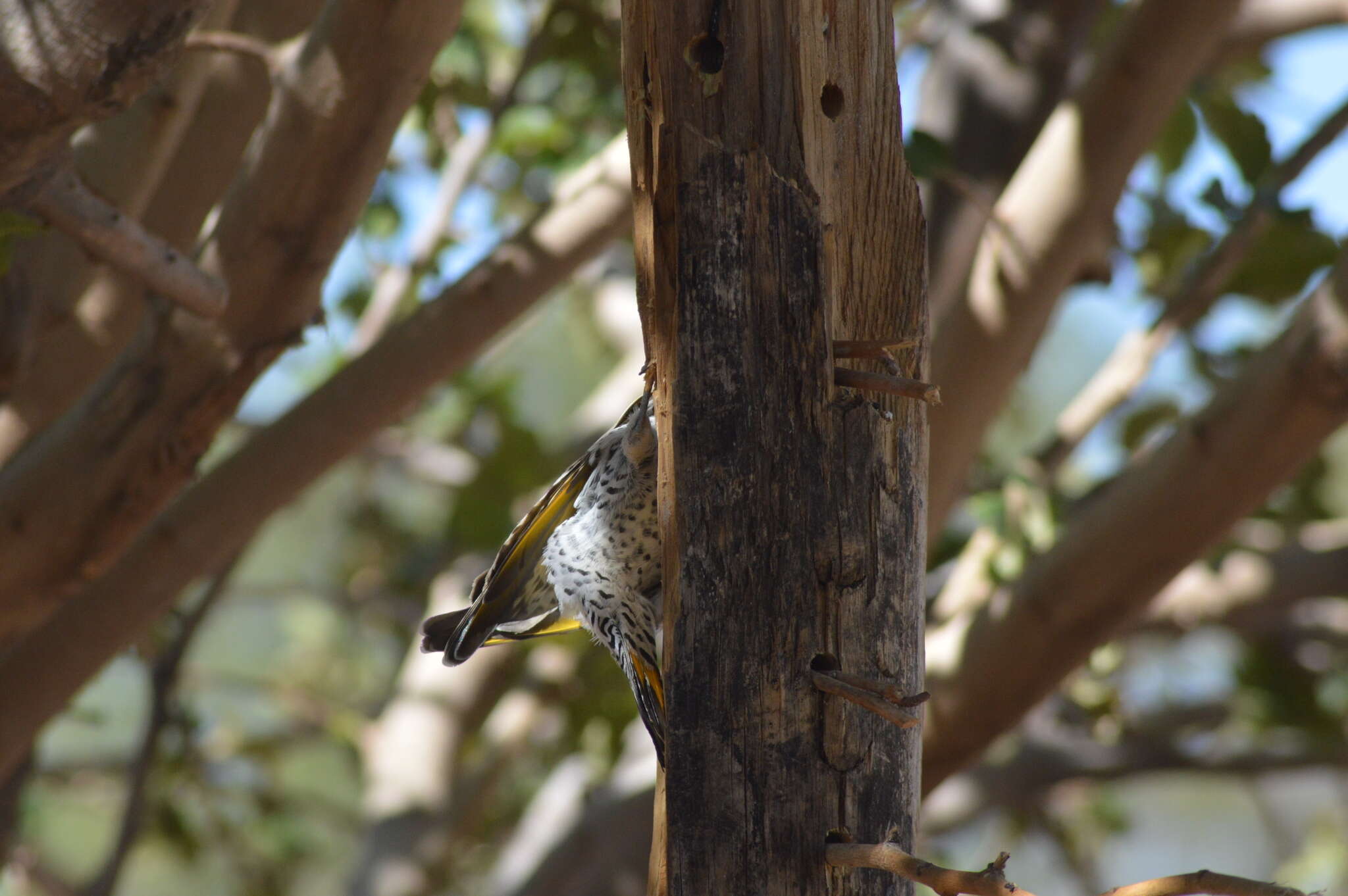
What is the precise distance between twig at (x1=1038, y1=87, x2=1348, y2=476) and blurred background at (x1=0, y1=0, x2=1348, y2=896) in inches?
1.4

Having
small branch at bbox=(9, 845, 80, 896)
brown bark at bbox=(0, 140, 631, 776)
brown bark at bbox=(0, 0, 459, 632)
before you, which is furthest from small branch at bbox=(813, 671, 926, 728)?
small branch at bbox=(9, 845, 80, 896)

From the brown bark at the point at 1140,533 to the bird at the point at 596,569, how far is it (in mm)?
865

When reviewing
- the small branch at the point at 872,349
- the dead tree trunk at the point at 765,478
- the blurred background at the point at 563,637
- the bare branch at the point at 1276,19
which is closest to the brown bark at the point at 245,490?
the blurred background at the point at 563,637

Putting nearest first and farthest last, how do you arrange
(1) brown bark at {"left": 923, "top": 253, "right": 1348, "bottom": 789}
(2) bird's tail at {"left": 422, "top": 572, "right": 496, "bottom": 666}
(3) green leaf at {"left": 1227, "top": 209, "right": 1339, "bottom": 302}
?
(2) bird's tail at {"left": 422, "top": 572, "right": 496, "bottom": 666}
(1) brown bark at {"left": 923, "top": 253, "right": 1348, "bottom": 789}
(3) green leaf at {"left": 1227, "top": 209, "right": 1339, "bottom": 302}

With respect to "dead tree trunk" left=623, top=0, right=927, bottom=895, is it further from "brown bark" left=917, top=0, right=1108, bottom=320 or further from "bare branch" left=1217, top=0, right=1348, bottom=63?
"bare branch" left=1217, top=0, right=1348, bottom=63

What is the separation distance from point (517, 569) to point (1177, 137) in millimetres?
2142

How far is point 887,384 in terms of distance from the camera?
3.53 feet

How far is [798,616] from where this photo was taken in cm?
109

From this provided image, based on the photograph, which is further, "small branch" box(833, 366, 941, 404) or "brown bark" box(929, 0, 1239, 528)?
"brown bark" box(929, 0, 1239, 528)

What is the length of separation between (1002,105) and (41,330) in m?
2.17

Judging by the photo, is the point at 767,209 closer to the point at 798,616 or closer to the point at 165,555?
the point at 798,616

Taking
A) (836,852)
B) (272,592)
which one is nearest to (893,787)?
(836,852)

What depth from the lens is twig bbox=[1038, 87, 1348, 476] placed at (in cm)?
219

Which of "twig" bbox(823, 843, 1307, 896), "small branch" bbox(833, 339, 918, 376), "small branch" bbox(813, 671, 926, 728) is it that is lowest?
"twig" bbox(823, 843, 1307, 896)
